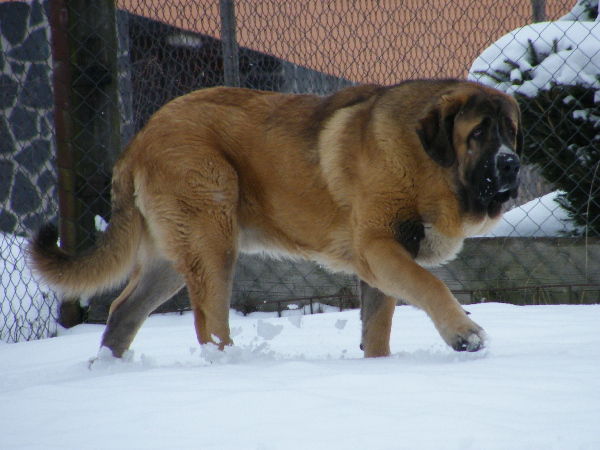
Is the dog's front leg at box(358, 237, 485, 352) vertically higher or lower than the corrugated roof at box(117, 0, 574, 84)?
lower

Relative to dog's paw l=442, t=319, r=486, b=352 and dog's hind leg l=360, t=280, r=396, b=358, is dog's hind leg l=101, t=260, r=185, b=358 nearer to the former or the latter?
dog's hind leg l=360, t=280, r=396, b=358

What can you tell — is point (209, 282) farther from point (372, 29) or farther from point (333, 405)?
point (372, 29)

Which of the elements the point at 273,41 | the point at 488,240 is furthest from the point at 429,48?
the point at 488,240

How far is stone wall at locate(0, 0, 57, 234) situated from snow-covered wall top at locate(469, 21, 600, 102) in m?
3.95

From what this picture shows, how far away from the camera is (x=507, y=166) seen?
8.74 ft

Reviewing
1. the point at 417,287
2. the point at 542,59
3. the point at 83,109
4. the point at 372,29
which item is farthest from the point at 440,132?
the point at 83,109

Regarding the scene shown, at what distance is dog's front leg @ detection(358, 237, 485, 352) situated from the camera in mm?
2416

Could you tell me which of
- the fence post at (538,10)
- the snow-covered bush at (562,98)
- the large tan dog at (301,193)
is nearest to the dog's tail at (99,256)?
the large tan dog at (301,193)

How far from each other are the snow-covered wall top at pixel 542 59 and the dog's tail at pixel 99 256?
294cm

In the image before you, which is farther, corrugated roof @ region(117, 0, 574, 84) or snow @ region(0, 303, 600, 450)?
corrugated roof @ region(117, 0, 574, 84)

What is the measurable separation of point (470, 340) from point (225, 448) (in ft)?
4.24

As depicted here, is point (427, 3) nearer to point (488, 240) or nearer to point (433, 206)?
point (488, 240)

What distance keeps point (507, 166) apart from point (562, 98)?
7.30 feet

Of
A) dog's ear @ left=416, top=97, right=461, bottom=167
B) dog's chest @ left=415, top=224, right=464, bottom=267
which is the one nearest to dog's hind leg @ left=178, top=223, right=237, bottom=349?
dog's chest @ left=415, top=224, right=464, bottom=267
